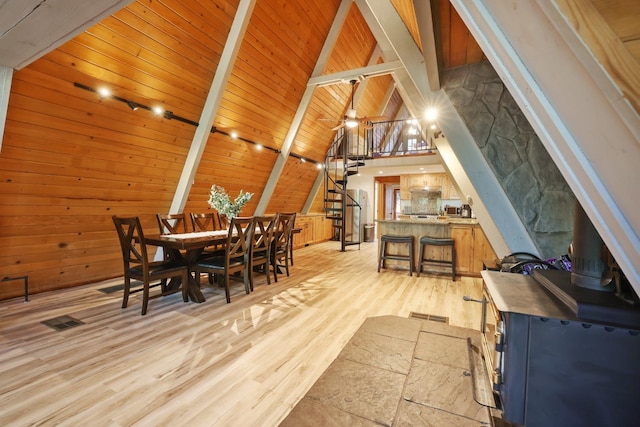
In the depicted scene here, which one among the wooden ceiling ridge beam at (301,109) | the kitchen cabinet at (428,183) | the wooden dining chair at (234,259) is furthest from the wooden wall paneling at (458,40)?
the kitchen cabinet at (428,183)

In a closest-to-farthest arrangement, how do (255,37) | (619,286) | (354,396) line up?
1. (619,286)
2. (354,396)
3. (255,37)

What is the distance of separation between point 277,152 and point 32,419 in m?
5.09

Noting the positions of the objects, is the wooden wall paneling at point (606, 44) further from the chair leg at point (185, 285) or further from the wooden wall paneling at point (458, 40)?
the chair leg at point (185, 285)

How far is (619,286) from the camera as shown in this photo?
118 centimetres

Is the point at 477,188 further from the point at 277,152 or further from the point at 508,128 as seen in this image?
the point at 277,152

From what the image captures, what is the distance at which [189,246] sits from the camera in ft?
9.58

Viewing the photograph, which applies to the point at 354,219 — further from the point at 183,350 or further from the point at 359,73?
the point at 183,350

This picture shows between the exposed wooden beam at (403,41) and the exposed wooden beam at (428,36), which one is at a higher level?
the exposed wooden beam at (403,41)

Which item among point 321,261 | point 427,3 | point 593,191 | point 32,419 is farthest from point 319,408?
point 321,261

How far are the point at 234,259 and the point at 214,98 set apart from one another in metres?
2.24

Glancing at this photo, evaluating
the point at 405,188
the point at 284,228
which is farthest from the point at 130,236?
the point at 405,188

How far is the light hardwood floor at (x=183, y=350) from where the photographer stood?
160 cm

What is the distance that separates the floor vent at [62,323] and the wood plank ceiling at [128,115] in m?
1.01

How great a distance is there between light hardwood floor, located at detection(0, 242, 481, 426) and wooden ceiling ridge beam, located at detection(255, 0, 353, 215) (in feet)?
9.18
